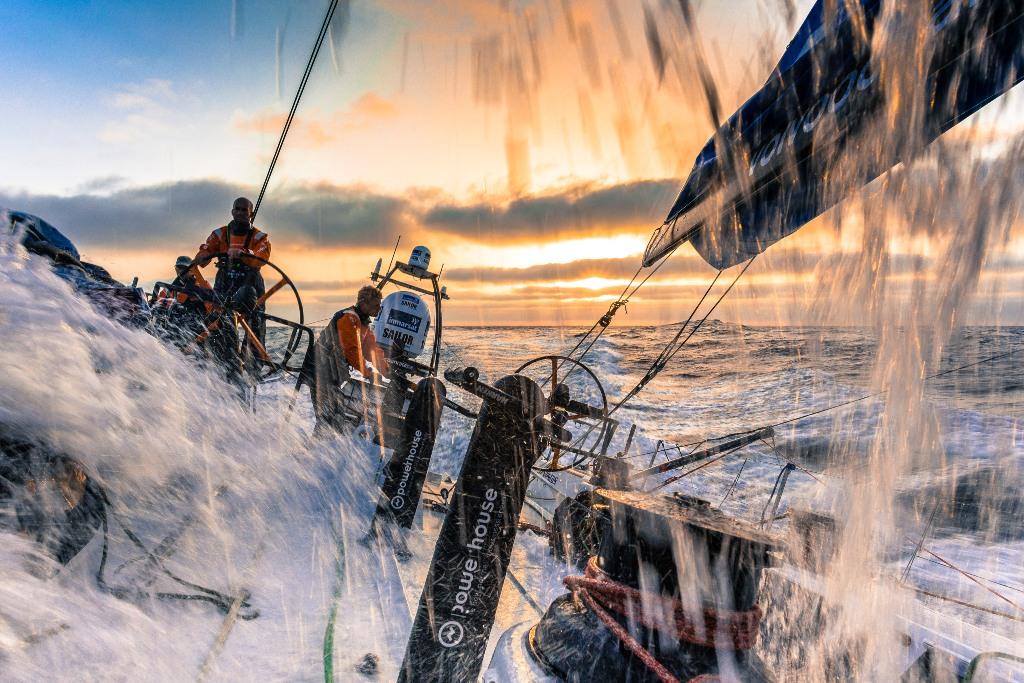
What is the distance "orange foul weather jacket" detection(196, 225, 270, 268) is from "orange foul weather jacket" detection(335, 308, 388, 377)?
1.13 metres

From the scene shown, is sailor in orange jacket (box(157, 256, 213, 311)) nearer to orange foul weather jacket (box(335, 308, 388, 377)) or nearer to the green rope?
orange foul weather jacket (box(335, 308, 388, 377))

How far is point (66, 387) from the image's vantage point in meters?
3.26

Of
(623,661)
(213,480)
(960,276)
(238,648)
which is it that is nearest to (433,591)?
(623,661)

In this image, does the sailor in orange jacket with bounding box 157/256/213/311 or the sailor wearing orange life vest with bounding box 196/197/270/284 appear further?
the sailor wearing orange life vest with bounding box 196/197/270/284

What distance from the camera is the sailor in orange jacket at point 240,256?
6.18 m

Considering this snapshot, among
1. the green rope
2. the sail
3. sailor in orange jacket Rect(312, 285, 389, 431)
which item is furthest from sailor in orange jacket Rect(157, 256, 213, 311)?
the sail

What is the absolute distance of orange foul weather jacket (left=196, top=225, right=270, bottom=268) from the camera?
253 inches

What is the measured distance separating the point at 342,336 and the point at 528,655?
5.06m

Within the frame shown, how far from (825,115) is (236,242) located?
5.90 m

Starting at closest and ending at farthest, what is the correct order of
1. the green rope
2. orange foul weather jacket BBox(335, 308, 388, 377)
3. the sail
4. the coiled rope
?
the coiled rope
the sail
the green rope
orange foul weather jacket BBox(335, 308, 388, 377)

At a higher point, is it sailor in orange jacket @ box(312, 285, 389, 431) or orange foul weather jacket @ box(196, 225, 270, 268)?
orange foul weather jacket @ box(196, 225, 270, 268)

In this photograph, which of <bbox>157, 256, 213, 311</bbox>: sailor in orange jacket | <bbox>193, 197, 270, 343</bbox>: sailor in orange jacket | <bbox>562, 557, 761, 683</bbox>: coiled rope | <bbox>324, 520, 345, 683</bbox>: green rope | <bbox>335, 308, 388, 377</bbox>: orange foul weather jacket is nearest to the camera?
<bbox>562, 557, 761, 683</bbox>: coiled rope

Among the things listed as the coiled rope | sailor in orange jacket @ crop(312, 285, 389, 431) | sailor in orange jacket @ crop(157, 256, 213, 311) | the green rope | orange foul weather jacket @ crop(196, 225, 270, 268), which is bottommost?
the green rope

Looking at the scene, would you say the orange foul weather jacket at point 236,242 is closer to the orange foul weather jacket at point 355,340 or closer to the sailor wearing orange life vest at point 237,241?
the sailor wearing orange life vest at point 237,241
